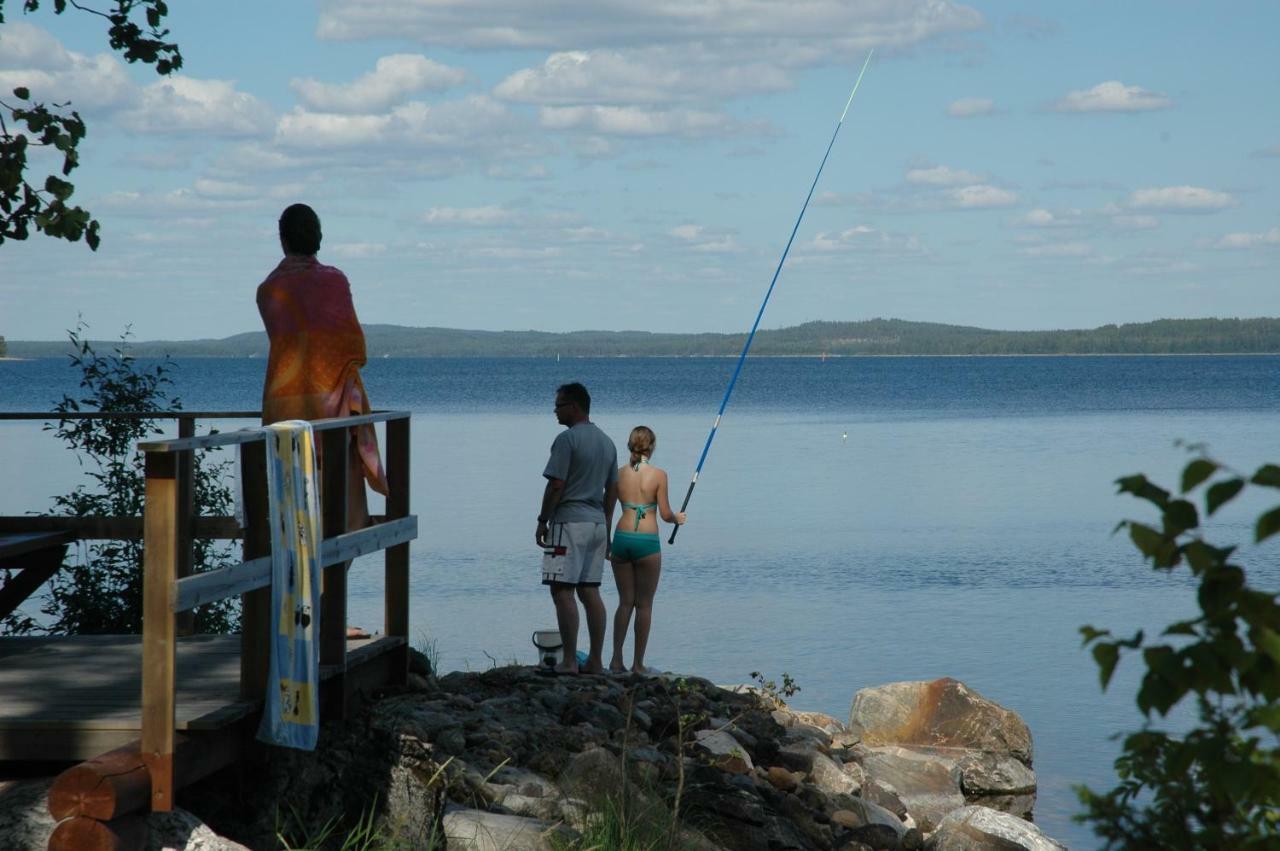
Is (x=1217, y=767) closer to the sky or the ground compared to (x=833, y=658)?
closer to the sky

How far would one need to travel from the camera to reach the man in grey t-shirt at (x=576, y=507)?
9.17 meters

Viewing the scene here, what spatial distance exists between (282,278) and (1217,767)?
5493mm

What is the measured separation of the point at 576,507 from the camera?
9.30 m

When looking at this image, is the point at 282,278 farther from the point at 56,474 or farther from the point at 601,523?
the point at 56,474

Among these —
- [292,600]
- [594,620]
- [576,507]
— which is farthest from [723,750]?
[292,600]

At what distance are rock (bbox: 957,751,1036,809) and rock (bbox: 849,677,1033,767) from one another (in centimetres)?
39

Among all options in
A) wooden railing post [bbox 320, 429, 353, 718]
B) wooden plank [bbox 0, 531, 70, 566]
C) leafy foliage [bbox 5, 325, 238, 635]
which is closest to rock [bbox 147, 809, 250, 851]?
wooden railing post [bbox 320, 429, 353, 718]

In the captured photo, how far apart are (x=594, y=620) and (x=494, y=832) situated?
10.9 ft

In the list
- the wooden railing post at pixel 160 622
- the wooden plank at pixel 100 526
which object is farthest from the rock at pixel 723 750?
the wooden railing post at pixel 160 622

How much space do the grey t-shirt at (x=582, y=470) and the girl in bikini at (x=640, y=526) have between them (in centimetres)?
32

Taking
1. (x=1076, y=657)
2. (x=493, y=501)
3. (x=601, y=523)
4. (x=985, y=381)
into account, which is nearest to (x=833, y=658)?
(x=1076, y=657)

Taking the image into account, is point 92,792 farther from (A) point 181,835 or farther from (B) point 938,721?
(B) point 938,721

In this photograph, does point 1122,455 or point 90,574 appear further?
point 1122,455

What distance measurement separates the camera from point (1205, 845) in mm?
2512
